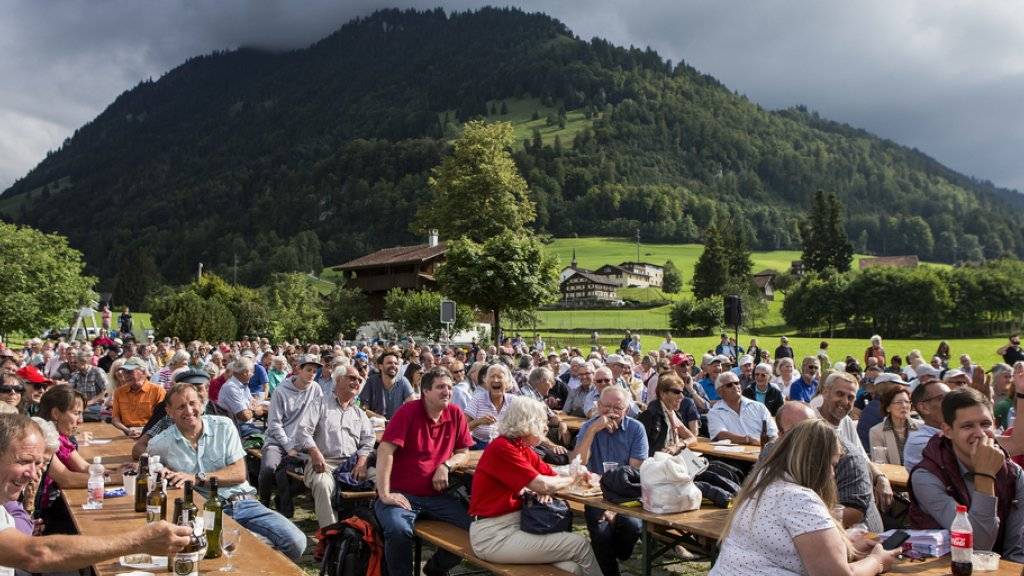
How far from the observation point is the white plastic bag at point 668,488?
4727 mm

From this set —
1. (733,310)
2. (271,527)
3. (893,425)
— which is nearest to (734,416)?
(893,425)

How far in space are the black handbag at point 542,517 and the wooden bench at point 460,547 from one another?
0.67ft

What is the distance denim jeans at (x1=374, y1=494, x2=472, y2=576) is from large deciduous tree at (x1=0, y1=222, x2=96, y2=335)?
3869 centimetres

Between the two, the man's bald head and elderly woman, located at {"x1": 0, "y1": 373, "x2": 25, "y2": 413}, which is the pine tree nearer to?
elderly woman, located at {"x1": 0, "y1": 373, "x2": 25, "y2": 413}

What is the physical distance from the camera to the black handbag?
4.80 meters

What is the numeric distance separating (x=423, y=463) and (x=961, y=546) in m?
3.35

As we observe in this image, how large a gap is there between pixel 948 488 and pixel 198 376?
4867 millimetres

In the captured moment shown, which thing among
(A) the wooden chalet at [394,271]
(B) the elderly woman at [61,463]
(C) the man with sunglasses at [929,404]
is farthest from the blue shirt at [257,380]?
(A) the wooden chalet at [394,271]

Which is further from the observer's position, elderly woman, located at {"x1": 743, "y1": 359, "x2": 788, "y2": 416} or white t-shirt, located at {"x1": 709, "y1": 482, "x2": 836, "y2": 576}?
elderly woman, located at {"x1": 743, "y1": 359, "x2": 788, "y2": 416}

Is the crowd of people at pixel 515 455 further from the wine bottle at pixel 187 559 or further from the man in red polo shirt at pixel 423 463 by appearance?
the wine bottle at pixel 187 559

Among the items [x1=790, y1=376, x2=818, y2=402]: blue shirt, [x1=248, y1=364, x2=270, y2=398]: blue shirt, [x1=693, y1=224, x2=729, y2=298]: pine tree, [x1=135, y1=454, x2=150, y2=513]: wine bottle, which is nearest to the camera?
[x1=135, y1=454, x2=150, y2=513]: wine bottle

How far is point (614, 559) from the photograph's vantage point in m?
5.53

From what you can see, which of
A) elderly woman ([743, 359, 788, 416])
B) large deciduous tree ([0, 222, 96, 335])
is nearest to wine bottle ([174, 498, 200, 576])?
elderly woman ([743, 359, 788, 416])

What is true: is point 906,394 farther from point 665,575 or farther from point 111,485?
point 111,485
